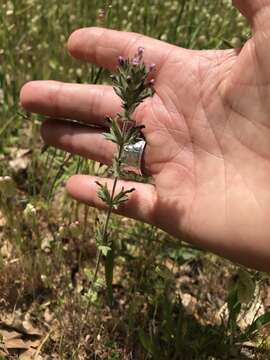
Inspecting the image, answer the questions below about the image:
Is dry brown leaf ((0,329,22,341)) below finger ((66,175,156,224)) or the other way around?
below

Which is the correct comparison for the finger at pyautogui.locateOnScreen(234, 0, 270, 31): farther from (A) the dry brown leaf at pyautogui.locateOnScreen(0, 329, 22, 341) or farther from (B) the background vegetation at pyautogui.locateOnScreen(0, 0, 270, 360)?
(A) the dry brown leaf at pyautogui.locateOnScreen(0, 329, 22, 341)

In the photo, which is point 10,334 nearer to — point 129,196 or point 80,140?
point 129,196

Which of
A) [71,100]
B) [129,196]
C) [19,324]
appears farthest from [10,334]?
[71,100]

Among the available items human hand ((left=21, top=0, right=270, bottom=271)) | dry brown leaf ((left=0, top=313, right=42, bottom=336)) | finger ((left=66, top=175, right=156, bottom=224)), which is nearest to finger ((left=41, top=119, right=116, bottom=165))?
human hand ((left=21, top=0, right=270, bottom=271))

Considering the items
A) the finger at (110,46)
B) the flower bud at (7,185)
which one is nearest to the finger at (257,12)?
the finger at (110,46)

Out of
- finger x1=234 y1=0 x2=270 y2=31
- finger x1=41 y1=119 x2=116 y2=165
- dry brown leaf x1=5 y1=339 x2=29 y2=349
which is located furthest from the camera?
finger x1=41 y1=119 x2=116 y2=165

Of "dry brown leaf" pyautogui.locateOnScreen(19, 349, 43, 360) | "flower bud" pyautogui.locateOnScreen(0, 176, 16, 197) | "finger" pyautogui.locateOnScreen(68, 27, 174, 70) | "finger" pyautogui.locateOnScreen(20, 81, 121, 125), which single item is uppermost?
"finger" pyautogui.locateOnScreen(68, 27, 174, 70)

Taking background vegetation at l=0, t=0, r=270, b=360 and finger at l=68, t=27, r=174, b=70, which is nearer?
background vegetation at l=0, t=0, r=270, b=360
